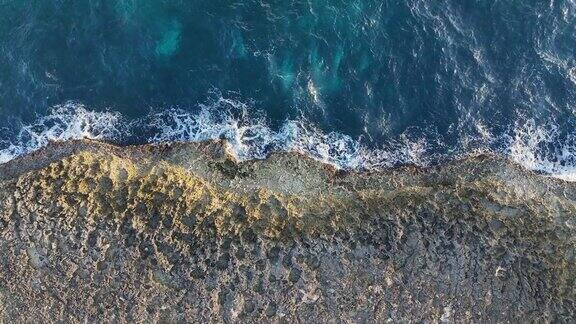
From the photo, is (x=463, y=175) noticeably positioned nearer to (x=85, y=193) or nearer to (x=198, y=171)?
(x=198, y=171)

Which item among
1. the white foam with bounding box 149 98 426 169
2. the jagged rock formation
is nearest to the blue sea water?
the white foam with bounding box 149 98 426 169

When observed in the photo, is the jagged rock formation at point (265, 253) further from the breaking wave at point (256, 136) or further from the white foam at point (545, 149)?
the white foam at point (545, 149)

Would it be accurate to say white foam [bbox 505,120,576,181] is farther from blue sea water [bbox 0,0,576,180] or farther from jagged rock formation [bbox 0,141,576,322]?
jagged rock formation [bbox 0,141,576,322]

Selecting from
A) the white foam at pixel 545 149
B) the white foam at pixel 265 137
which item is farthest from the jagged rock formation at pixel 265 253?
the white foam at pixel 545 149

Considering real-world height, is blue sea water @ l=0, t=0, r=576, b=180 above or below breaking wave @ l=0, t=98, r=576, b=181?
above

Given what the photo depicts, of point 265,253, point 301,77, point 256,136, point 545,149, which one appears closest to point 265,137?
point 256,136

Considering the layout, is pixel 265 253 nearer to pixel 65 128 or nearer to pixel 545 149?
pixel 65 128
